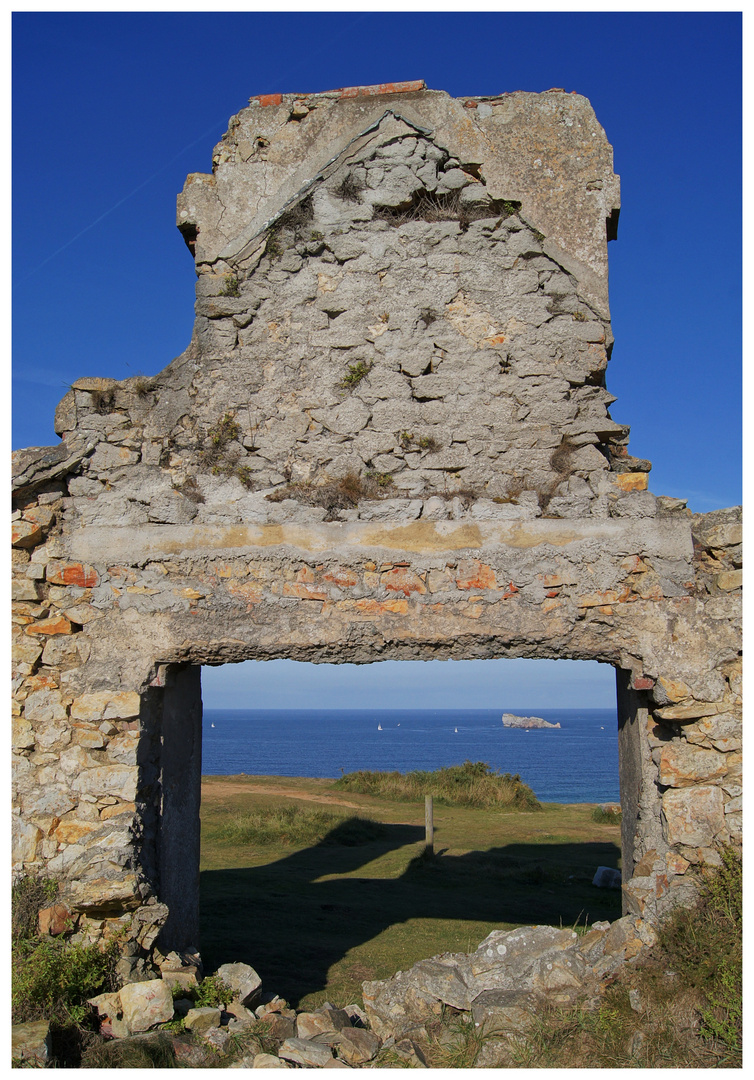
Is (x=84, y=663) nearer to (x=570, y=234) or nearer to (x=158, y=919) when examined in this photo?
(x=158, y=919)

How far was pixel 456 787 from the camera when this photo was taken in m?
17.4

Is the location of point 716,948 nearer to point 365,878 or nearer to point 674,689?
point 674,689

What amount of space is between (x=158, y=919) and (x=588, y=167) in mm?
5111

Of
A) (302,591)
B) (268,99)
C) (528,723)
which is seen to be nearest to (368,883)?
(302,591)

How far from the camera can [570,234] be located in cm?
467

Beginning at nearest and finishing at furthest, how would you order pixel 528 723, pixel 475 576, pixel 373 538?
pixel 475 576, pixel 373 538, pixel 528 723

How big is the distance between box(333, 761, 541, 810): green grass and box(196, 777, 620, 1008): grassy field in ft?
2.27

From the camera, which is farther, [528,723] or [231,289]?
[528,723]

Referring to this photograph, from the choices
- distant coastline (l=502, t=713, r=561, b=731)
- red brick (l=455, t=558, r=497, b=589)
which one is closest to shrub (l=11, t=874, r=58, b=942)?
red brick (l=455, t=558, r=497, b=589)

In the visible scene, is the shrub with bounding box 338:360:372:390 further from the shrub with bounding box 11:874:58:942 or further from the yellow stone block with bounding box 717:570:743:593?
the shrub with bounding box 11:874:58:942

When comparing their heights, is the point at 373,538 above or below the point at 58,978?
above

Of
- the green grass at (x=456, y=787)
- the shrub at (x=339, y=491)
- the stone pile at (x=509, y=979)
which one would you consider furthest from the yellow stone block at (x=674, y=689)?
the green grass at (x=456, y=787)

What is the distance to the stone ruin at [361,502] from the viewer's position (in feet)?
13.4

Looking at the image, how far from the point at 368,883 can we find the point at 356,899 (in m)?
0.95
